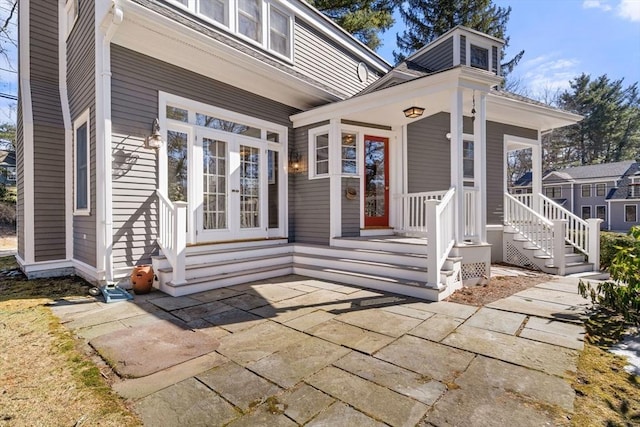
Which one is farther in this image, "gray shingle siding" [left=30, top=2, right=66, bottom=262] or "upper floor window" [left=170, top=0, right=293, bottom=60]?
"upper floor window" [left=170, top=0, right=293, bottom=60]

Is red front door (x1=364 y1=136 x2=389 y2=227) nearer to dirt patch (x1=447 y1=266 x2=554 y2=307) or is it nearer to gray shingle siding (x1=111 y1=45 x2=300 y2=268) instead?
dirt patch (x1=447 y1=266 x2=554 y2=307)

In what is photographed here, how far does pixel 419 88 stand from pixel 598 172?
26227 mm

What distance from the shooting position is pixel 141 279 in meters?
4.31

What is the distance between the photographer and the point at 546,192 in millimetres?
25625

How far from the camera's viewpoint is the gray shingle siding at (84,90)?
4.64 metres

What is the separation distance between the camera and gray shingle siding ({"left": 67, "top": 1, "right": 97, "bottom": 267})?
464 centimetres

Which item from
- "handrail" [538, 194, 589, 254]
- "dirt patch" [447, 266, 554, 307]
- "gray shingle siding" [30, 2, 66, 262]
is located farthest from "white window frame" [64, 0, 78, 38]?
"handrail" [538, 194, 589, 254]

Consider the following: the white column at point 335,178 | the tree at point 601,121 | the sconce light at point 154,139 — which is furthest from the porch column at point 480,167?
the tree at point 601,121

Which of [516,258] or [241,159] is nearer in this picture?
[241,159]

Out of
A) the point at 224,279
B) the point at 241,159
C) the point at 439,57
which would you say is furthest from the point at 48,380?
the point at 439,57

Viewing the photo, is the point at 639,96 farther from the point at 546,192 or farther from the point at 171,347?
the point at 171,347

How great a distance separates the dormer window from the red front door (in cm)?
419

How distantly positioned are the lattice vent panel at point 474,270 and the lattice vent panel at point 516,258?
2.55 metres

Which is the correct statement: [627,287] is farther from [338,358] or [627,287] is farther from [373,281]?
[338,358]
